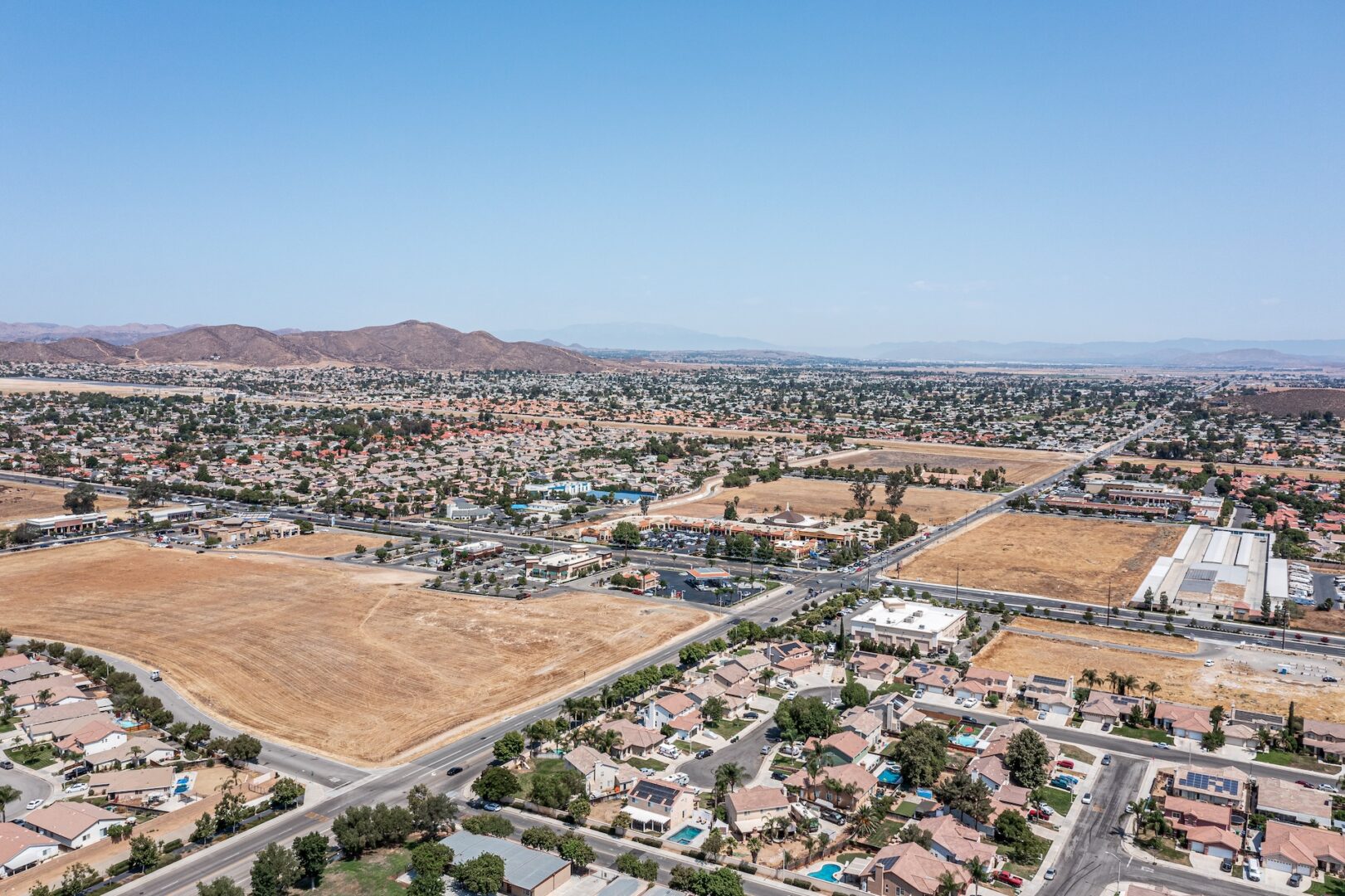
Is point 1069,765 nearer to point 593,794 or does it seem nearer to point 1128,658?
point 1128,658

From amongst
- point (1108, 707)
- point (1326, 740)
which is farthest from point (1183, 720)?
point (1326, 740)

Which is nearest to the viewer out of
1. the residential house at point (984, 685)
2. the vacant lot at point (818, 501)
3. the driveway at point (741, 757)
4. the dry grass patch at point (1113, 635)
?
the driveway at point (741, 757)

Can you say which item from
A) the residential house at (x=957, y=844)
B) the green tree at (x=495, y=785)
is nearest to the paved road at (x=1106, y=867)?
the residential house at (x=957, y=844)

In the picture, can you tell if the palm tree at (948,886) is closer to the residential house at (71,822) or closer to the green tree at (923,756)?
the green tree at (923,756)

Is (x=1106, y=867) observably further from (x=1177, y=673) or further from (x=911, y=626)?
(x=911, y=626)

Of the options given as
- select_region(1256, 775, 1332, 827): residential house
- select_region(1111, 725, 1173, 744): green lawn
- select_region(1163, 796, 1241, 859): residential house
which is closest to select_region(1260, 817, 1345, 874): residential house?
select_region(1163, 796, 1241, 859): residential house
